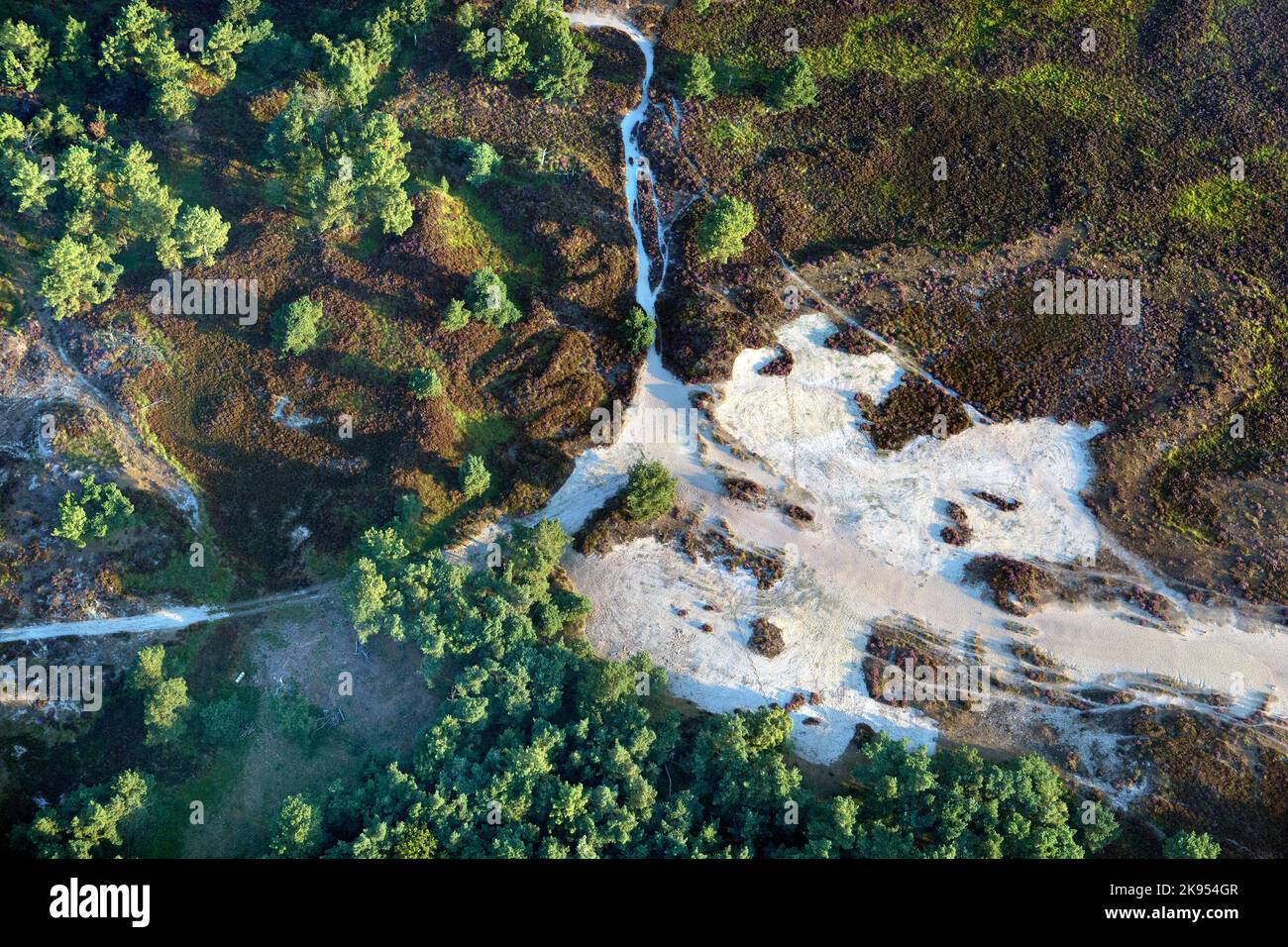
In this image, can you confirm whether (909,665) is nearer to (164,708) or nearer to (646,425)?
(646,425)

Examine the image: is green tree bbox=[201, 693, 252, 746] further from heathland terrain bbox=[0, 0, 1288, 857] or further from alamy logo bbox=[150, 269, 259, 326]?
alamy logo bbox=[150, 269, 259, 326]

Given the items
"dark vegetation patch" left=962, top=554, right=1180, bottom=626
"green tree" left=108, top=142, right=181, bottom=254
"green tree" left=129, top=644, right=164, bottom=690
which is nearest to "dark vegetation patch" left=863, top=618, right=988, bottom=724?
"dark vegetation patch" left=962, top=554, right=1180, bottom=626

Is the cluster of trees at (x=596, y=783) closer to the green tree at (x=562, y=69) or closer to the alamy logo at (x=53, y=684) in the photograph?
the alamy logo at (x=53, y=684)

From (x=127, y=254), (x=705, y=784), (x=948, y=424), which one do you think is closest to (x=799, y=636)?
(x=705, y=784)

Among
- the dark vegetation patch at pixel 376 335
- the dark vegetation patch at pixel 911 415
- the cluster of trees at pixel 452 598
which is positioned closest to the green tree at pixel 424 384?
the dark vegetation patch at pixel 376 335

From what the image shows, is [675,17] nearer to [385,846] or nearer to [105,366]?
[105,366]
